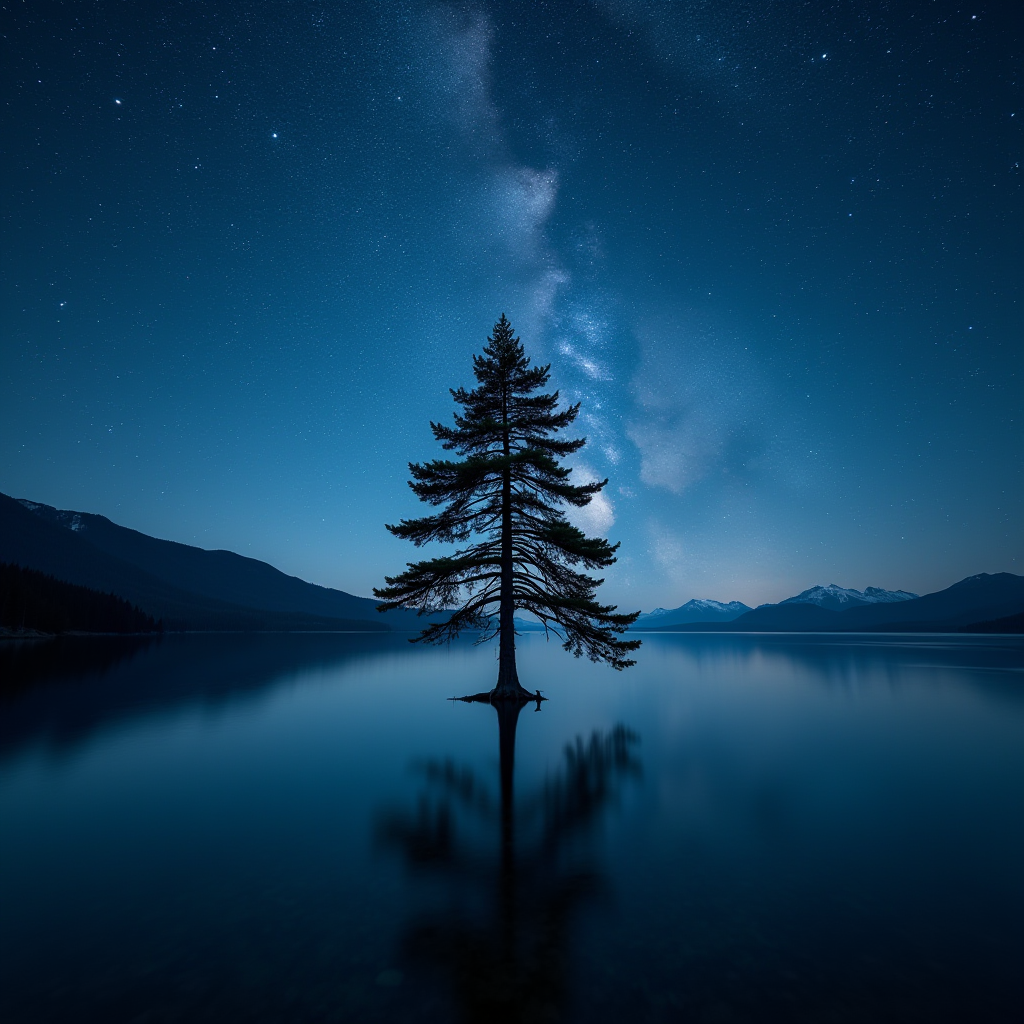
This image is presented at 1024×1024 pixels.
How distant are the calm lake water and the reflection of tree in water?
5 centimetres

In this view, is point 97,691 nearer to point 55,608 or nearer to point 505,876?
point 505,876

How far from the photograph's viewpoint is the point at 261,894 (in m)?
6.92

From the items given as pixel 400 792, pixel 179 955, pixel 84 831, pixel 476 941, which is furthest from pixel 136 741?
pixel 476 941

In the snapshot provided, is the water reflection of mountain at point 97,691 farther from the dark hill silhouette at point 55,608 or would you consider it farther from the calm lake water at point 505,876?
the dark hill silhouette at point 55,608

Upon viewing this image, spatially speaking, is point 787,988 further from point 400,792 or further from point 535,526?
point 535,526

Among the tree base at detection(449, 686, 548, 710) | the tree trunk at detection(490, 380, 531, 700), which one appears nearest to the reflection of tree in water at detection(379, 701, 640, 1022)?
the tree trunk at detection(490, 380, 531, 700)

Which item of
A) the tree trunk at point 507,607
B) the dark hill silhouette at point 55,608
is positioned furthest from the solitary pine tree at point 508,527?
the dark hill silhouette at point 55,608

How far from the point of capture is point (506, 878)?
744 centimetres

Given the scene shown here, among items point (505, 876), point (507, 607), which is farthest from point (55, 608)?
point (505, 876)

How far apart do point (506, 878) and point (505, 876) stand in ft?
0.25

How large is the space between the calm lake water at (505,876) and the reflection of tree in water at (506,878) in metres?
→ 0.05

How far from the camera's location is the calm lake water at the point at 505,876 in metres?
4.85

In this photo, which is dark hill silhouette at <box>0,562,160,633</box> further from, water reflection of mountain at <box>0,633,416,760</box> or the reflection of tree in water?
the reflection of tree in water

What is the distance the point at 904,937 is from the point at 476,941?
543cm
